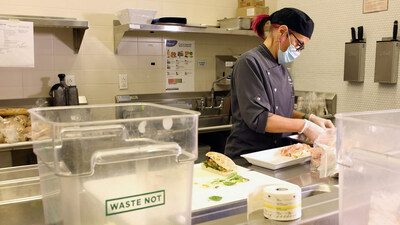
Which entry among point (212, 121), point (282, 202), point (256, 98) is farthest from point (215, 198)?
point (212, 121)

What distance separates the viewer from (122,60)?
3854 mm

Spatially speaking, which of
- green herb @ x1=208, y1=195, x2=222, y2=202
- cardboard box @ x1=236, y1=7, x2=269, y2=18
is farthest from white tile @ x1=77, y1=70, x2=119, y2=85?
green herb @ x1=208, y1=195, x2=222, y2=202

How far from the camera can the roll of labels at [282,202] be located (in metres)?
1.14

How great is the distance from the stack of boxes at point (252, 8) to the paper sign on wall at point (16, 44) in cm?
220

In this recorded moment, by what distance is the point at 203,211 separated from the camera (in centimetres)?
131

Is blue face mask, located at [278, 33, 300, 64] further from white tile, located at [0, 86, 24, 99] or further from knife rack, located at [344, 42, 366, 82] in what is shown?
white tile, located at [0, 86, 24, 99]

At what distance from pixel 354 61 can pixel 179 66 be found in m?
1.68

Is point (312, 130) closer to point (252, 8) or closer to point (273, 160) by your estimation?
point (273, 160)

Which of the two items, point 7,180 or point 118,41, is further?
point 118,41

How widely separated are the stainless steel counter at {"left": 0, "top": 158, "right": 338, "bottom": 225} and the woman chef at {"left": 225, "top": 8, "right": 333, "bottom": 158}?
702 mm

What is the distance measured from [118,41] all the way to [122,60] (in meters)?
0.22

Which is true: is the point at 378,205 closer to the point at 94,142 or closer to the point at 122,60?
the point at 94,142

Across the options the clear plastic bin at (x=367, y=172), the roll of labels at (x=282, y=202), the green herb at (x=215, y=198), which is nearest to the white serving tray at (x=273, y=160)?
the green herb at (x=215, y=198)

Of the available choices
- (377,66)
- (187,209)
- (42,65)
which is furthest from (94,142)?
(377,66)
